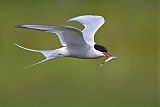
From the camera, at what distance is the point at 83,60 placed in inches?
293

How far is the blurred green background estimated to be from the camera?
658 cm

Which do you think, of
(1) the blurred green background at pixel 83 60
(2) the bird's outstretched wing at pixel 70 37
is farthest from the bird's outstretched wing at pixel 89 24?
(1) the blurred green background at pixel 83 60

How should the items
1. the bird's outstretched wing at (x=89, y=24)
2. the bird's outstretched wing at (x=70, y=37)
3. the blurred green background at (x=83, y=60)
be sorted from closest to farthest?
the bird's outstretched wing at (x=70, y=37), the bird's outstretched wing at (x=89, y=24), the blurred green background at (x=83, y=60)

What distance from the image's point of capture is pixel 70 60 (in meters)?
7.42

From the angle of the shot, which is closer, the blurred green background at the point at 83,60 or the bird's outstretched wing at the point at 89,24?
the bird's outstretched wing at the point at 89,24

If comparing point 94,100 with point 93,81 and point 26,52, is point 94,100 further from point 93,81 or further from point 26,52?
point 26,52

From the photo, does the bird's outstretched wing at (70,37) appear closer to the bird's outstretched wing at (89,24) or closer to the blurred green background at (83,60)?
the bird's outstretched wing at (89,24)

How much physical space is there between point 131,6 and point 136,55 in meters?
0.99

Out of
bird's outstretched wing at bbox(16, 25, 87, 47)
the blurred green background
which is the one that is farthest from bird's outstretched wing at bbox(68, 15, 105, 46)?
the blurred green background

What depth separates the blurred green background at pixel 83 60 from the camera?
21.6ft

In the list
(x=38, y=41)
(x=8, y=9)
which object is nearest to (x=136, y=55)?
(x=38, y=41)

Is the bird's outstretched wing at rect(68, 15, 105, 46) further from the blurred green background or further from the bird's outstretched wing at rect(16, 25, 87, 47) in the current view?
the blurred green background

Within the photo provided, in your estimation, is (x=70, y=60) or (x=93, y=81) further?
(x=70, y=60)

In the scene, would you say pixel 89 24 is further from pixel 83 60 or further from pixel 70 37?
pixel 83 60
